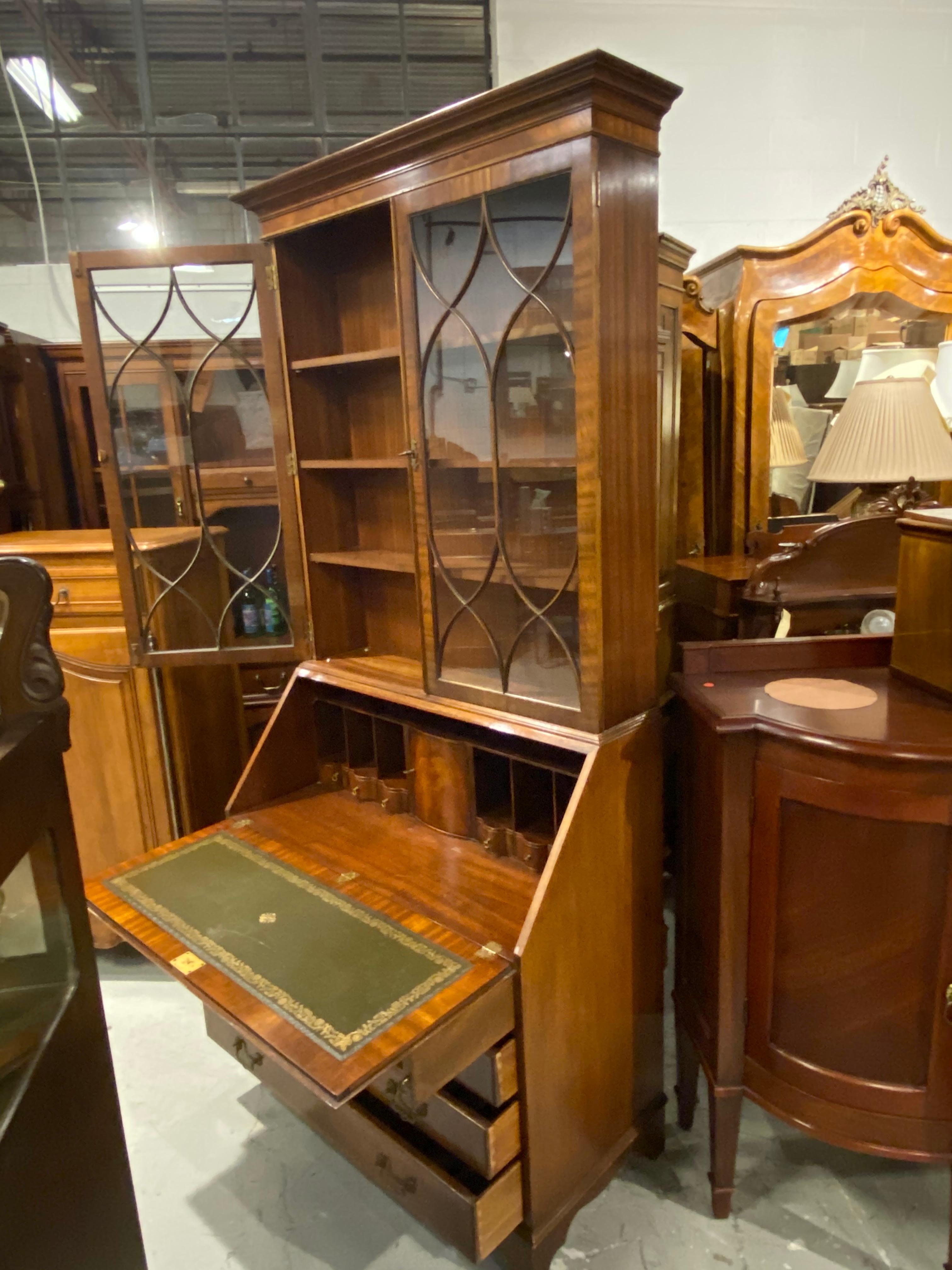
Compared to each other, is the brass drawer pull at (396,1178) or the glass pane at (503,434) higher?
the glass pane at (503,434)

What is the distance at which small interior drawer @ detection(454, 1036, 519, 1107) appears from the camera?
3.94 ft

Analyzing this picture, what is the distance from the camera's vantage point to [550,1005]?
127 centimetres

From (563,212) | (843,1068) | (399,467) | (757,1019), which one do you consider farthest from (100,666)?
(843,1068)

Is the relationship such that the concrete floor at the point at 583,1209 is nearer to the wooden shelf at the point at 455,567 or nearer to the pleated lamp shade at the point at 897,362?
the wooden shelf at the point at 455,567

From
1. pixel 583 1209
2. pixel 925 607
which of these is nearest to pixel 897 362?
pixel 925 607

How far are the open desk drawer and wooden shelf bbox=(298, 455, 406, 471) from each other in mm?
780

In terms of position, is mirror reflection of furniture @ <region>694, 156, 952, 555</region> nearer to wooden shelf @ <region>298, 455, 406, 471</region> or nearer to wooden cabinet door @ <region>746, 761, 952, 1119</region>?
wooden shelf @ <region>298, 455, 406, 471</region>

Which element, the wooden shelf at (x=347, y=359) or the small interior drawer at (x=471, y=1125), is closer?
the small interior drawer at (x=471, y=1125)

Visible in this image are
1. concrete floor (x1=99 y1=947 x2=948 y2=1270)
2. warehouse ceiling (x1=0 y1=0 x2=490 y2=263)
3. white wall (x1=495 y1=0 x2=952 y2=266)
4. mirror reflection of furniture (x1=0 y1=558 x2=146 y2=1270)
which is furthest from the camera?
warehouse ceiling (x1=0 y1=0 x2=490 y2=263)

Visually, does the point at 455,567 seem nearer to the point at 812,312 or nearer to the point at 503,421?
the point at 503,421

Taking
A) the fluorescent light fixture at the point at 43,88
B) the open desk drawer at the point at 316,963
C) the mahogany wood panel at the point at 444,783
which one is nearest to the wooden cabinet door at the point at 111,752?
the open desk drawer at the point at 316,963

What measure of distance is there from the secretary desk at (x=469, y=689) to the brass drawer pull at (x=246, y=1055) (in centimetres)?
2

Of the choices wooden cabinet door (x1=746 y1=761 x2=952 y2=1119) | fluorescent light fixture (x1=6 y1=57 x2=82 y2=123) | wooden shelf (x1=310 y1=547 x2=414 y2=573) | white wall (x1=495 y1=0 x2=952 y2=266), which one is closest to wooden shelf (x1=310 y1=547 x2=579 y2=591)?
wooden shelf (x1=310 y1=547 x2=414 y2=573)

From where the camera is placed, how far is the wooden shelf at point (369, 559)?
1.65 m
